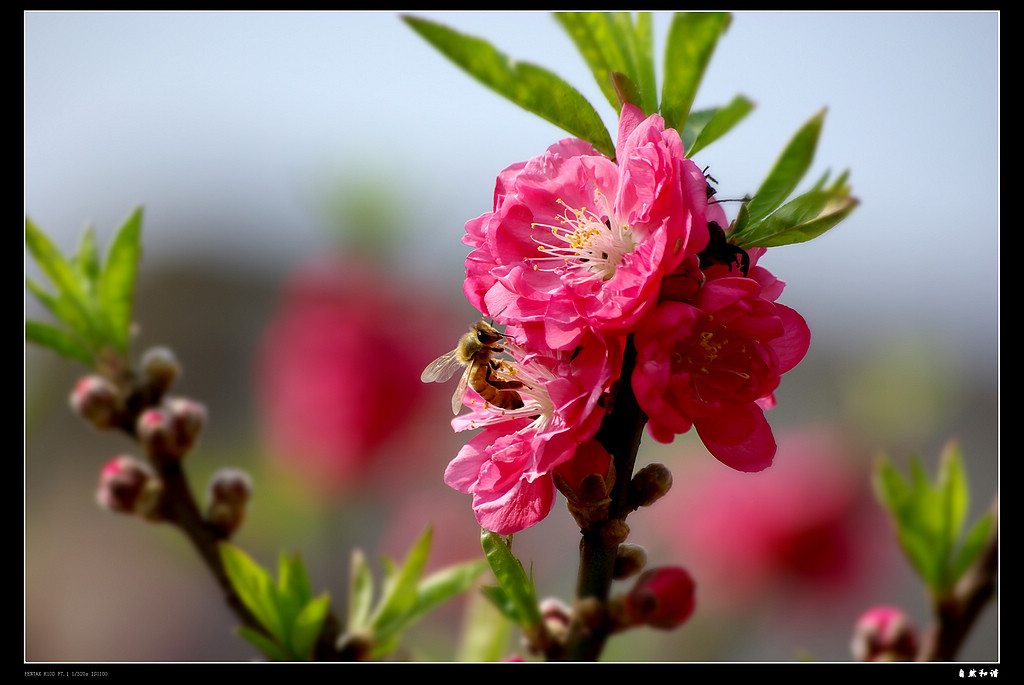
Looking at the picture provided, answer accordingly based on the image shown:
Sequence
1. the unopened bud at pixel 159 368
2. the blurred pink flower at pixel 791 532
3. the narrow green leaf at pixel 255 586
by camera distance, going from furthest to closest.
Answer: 1. the blurred pink flower at pixel 791 532
2. the unopened bud at pixel 159 368
3. the narrow green leaf at pixel 255 586

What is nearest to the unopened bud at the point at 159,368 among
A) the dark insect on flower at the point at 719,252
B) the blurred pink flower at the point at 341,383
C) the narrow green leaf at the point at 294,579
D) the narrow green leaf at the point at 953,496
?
the narrow green leaf at the point at 294,579

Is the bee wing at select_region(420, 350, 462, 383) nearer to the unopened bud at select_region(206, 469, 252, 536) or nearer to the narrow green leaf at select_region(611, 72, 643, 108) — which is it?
the unopened bud at select_region(206, 469, 252, 536)

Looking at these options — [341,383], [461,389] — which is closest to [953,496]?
[461,389]

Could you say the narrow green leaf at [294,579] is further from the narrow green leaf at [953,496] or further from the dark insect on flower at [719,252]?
the narrow green leaf at [953,496]

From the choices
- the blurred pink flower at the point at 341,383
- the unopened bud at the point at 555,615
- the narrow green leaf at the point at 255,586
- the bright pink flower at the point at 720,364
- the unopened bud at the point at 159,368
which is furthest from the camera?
the blurred pink flower at the point at 341,383
